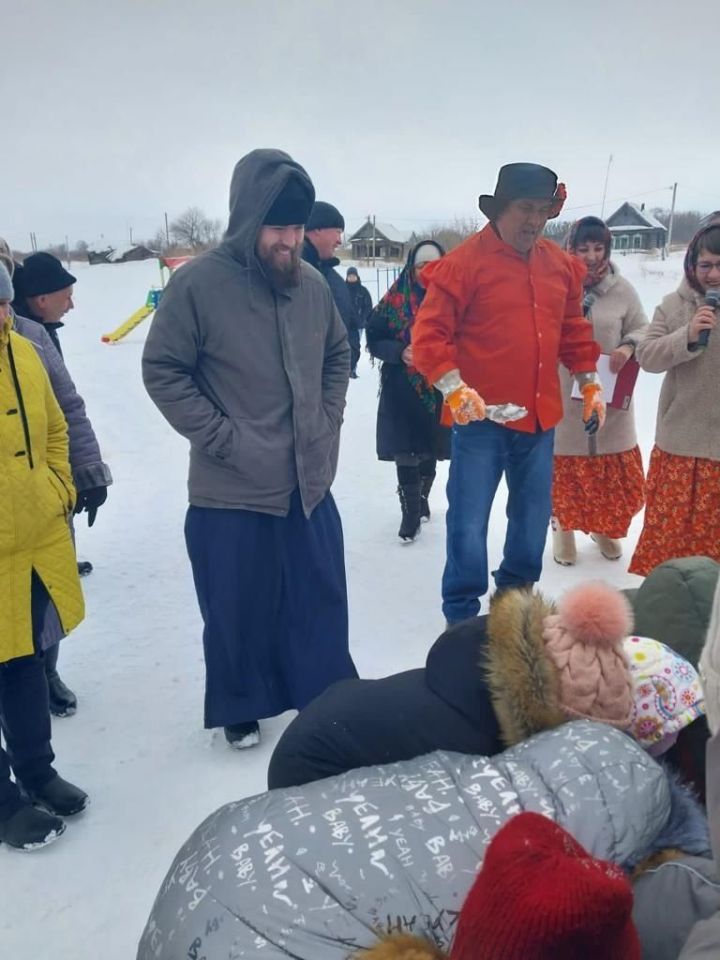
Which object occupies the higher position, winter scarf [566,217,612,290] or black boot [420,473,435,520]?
winter scarf [566,217,612,290]

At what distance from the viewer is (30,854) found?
1.91m

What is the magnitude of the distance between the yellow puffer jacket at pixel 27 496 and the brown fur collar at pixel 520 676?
3.89 ft

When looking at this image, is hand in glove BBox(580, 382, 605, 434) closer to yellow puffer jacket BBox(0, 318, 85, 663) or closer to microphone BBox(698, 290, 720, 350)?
microphone BBox(698, 290, 720, 350)

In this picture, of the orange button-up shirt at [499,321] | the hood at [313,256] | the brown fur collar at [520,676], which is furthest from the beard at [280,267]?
the hood at [313,256]

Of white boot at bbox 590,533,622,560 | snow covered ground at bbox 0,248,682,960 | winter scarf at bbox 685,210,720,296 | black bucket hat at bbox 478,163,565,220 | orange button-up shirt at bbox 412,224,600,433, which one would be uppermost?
black bucket hat at bbox 478,163,565,220

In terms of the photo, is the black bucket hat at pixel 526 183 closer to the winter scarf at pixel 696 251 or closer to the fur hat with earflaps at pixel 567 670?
the winter scarf at pixel 696 251

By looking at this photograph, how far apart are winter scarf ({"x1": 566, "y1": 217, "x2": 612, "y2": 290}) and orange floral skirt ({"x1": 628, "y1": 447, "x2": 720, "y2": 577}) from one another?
86 cm

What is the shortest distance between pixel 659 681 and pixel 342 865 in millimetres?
728

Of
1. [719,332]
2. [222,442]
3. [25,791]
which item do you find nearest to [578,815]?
[222,442]

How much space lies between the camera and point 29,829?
191cm

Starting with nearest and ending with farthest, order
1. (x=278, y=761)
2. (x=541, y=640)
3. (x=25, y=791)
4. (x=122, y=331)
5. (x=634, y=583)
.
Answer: (x=541, y=640) < (x=278, y=761) < (x=25, y=791) < (x=634, y=583) < (x=122, y=331)

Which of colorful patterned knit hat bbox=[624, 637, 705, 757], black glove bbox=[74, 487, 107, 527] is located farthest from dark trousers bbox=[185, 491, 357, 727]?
colorful patterned knit hat bbox=[624, 637, 705, 757]

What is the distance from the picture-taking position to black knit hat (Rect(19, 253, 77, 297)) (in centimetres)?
288

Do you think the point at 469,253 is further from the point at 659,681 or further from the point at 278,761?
the point at 278,761
